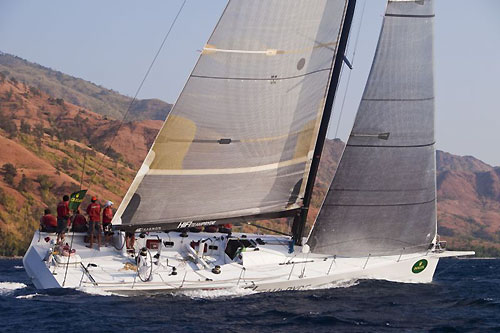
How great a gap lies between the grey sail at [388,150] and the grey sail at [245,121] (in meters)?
1.24

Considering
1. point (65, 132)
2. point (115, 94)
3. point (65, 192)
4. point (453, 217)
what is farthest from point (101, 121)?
point (115, 94)

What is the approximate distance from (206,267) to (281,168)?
3.50 m

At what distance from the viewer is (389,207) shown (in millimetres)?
19734

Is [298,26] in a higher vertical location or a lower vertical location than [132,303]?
higher

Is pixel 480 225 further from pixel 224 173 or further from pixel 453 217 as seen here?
pixel 224 173

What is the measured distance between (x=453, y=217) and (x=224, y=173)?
73.3m

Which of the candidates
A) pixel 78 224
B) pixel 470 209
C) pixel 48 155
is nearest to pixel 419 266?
pixel 78 224

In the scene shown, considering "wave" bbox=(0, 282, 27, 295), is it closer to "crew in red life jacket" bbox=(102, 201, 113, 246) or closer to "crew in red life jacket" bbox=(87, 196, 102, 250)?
"crew in red life jacket" bbox=(87, 196, 102, 250)

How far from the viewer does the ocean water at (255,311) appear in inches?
540

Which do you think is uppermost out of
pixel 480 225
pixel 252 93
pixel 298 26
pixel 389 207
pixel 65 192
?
pixel 298 26

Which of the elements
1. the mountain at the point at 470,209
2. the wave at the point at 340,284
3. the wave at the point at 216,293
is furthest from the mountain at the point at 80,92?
the wave at the point at 216,293

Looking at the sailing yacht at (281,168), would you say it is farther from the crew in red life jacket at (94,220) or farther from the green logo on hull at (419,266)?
the crew in red life jacket at (94,220)

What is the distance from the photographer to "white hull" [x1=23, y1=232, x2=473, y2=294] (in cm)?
1669

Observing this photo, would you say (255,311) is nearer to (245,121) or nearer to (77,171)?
(245,121)
